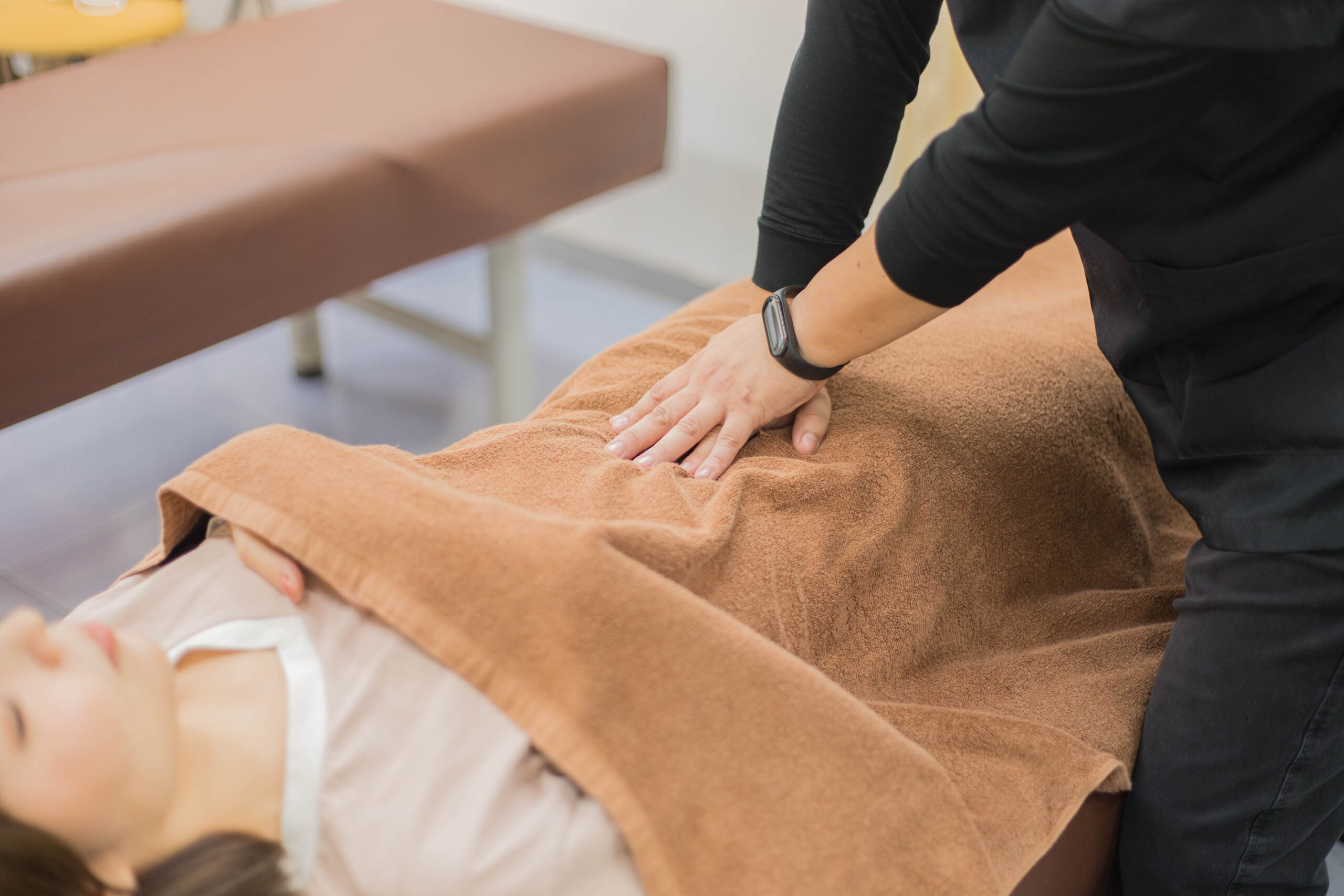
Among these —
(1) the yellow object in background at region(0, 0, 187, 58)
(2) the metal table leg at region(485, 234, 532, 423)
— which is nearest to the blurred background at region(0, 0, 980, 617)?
(2) the metal table leg at region(485, 234, 532, 423)

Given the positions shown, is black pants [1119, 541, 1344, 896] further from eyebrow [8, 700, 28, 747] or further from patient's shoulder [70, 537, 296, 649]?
eyebrow [8, 700, 28, 747]

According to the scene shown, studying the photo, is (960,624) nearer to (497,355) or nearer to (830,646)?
(830,646)

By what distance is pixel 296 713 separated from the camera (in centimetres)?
70

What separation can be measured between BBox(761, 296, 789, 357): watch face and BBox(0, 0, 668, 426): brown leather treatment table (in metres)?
0.67

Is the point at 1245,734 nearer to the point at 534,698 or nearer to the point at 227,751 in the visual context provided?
the point at 534,698

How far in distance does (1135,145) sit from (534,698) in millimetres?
536

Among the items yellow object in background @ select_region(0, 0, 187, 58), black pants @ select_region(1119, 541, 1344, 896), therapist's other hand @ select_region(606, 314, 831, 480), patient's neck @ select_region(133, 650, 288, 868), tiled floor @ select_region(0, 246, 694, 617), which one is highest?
yellow object in background @ select_region(0, 0, 187, 58)

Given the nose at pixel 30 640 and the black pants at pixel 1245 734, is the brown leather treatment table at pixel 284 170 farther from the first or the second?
the black pants at pixel 1245 734

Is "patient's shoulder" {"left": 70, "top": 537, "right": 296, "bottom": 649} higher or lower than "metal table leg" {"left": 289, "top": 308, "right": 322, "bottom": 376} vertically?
higher

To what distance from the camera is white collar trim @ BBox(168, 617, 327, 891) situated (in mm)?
665

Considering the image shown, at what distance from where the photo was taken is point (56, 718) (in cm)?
60

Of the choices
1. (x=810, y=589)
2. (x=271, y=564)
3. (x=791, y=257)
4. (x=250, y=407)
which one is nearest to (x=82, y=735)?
(x=271, y=564)

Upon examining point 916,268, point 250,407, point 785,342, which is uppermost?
point 916,268

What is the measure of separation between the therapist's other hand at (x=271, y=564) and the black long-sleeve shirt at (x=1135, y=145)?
49 centimetres
